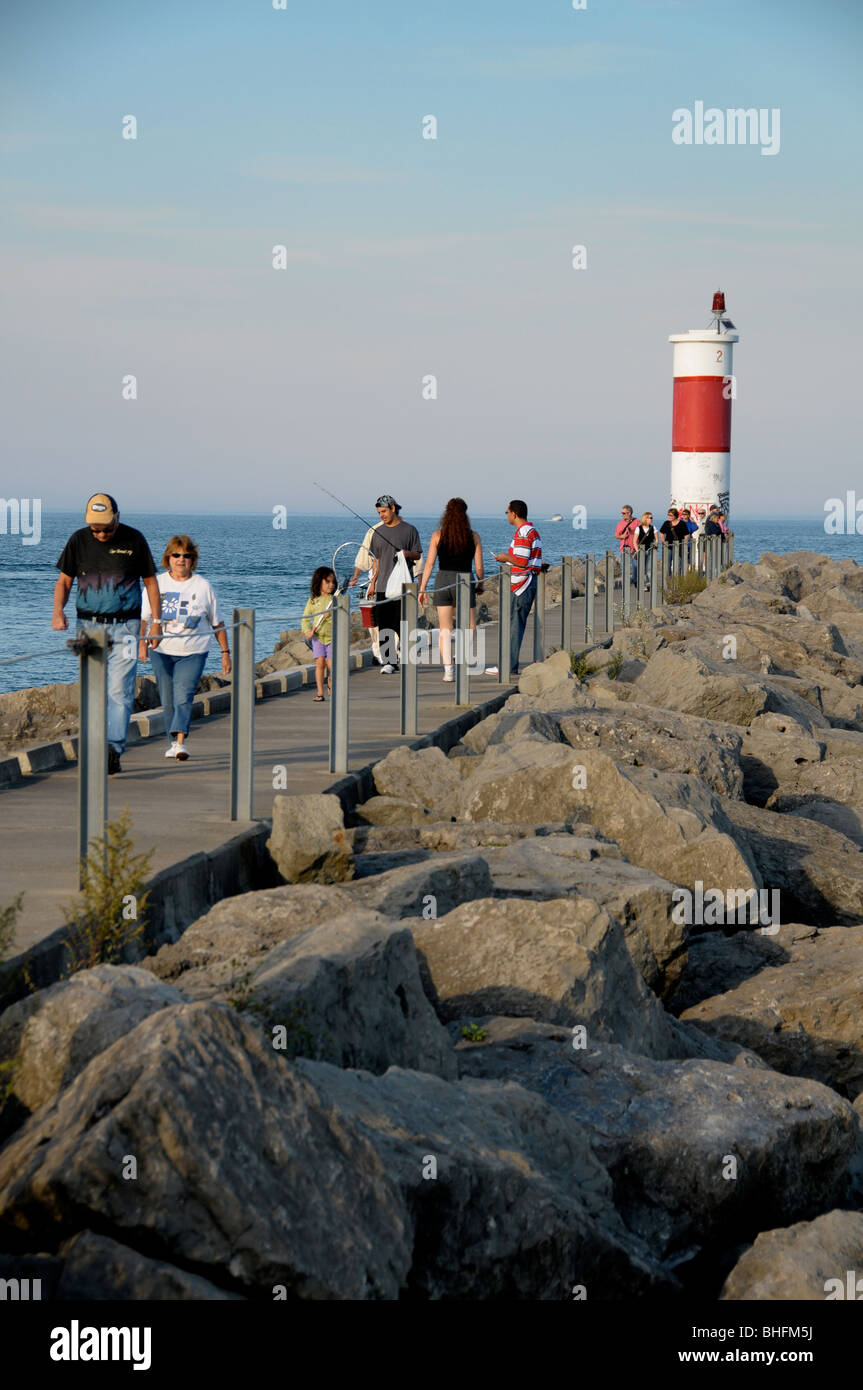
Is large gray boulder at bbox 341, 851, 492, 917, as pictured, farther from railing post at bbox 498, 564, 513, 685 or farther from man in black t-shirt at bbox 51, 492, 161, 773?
railing post at bbox 498, 564, 513, 685

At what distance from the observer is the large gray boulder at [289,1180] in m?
3.49

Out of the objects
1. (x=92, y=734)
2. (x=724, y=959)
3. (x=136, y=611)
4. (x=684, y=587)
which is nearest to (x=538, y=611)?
(x=136, y=611)

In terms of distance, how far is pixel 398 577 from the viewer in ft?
46.9

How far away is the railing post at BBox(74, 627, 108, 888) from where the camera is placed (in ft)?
20.9

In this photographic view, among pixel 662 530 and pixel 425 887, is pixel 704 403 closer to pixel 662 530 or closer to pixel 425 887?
pixel 662 530

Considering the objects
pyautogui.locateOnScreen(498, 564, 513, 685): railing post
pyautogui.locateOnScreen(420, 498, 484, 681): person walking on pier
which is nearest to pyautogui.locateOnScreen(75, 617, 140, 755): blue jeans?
pyautogui.locateOnScreen(420, 498, 484, 681): person walking on pier

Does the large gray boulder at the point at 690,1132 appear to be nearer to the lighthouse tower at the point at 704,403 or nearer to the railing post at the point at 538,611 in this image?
the railing post at the point at 538,611

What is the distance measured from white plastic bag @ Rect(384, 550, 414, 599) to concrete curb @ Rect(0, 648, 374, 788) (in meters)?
1.36

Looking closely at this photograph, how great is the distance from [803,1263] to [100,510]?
6.20m

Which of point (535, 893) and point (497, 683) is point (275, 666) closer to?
point (497, 683)

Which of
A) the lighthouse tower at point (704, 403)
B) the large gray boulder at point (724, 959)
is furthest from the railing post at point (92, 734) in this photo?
the lighthouse tower at point (704, 403)

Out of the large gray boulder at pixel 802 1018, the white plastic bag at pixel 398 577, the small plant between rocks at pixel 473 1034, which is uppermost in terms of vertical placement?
the white plastic bag at pixel 398 577

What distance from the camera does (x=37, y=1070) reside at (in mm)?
4316

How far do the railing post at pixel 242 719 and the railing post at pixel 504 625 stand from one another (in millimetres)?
7364
